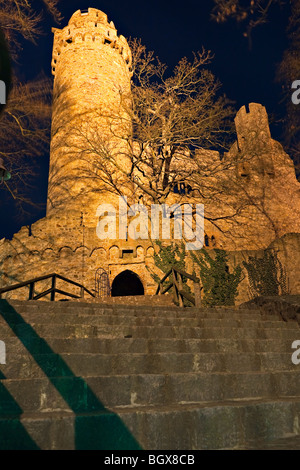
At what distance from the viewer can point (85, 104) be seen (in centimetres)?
1694

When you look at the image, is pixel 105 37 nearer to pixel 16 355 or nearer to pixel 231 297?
pixel 231 297

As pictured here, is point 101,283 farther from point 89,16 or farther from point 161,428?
point 89,16

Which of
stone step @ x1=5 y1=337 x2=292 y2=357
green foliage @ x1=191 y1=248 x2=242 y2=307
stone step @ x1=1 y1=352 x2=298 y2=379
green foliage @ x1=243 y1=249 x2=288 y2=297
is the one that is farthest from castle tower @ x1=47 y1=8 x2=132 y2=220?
stone step @ x1=1 y1=352 x2=298 y2=379

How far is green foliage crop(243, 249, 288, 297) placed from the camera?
1182cm

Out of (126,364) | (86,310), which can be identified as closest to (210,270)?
(86,310)

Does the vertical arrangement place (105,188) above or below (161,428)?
above

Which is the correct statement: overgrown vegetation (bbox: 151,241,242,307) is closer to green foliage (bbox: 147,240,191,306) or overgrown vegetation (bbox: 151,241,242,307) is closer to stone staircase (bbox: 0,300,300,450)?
green foliage (bbox: 147,240,191,306)

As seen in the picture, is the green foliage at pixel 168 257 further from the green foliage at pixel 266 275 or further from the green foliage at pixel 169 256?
the green foliage at pixel 266 275

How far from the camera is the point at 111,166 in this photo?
15492 millimetres

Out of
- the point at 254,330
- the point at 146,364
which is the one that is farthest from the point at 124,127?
the point at 146,364

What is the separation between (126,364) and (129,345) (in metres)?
0.41

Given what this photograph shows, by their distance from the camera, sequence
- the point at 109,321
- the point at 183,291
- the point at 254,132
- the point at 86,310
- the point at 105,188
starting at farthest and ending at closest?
the point at 254,132 → the point at 105,188 → the point at 183,291 → the point at 86,310 → the point at 109,321

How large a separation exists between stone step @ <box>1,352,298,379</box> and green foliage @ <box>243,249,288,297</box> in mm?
9425

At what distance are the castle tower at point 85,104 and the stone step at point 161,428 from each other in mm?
13527
